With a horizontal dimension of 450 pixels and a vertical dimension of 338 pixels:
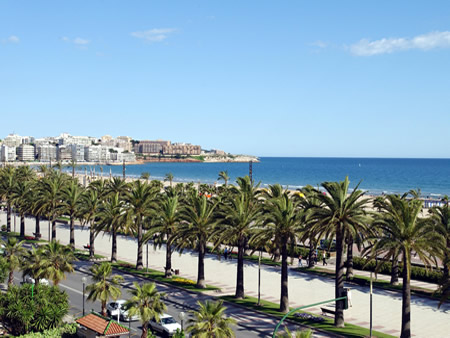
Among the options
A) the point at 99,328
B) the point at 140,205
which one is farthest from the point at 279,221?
the point at 140,205

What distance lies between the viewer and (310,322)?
34344mm

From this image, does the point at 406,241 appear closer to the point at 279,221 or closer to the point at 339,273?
the point at 339,273

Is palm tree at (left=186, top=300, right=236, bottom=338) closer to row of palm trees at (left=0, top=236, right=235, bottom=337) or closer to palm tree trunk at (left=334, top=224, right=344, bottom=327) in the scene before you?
row of palm trees at (left=0, top=236, right=235, bottom=337)

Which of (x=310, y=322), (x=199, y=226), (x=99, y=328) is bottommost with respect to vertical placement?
(x=310, y=322)

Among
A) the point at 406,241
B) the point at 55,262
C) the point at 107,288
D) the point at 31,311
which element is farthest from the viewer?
the point at 55,262

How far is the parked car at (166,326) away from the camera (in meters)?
31.8

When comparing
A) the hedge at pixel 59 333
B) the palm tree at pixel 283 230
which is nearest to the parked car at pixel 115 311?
the hedge at pixel 59 333

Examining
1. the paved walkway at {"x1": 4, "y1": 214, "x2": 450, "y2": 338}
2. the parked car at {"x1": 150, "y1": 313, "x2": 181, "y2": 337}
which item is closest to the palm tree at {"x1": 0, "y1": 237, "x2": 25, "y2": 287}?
the parked car at {"x1": 150, "y1": 313, "x2": 181, "y2": 337}

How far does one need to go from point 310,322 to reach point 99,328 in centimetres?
1433

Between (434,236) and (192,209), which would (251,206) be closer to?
(192,209)

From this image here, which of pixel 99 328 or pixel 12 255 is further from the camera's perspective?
pixel 12 255

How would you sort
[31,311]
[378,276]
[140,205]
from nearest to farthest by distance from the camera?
[31,311] → [378,276] → [140,205]

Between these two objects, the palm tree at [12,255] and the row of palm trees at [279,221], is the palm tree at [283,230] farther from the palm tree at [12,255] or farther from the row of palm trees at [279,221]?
the palm tree at [12,255]

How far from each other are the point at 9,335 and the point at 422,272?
34.6 meters
